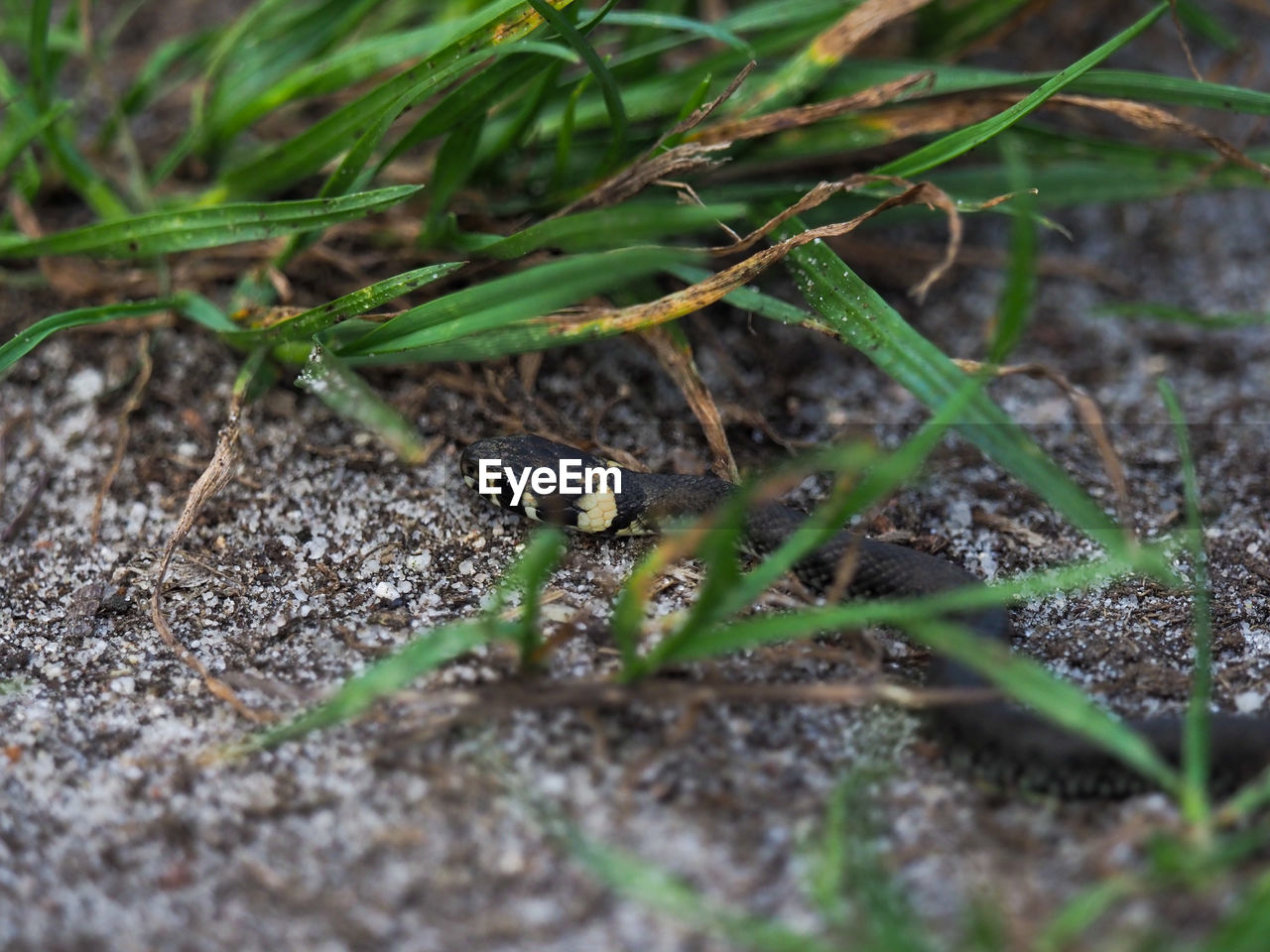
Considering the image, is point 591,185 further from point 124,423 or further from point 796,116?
point 124,423

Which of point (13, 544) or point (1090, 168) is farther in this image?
point (1090, 168)

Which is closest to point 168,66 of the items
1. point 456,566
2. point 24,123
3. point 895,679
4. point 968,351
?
point 24,123

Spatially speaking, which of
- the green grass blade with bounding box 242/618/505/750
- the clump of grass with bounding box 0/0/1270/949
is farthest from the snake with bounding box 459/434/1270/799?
the green grass blade with bounding box 242/618/505/750

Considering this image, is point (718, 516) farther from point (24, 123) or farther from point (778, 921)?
point (24, 123)

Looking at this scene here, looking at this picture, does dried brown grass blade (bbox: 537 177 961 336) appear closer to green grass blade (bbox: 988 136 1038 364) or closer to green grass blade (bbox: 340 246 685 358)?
green grass blade (bbox: 340 246 685 358)

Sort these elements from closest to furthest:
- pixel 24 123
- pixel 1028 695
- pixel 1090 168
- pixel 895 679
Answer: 1. pixel 1028 695
2. pixel 895 679
3. pixel 24 123
4. pixel 1090 168

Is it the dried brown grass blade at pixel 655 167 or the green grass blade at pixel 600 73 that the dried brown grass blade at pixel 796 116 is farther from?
the green grass blade at pixel 600 73
